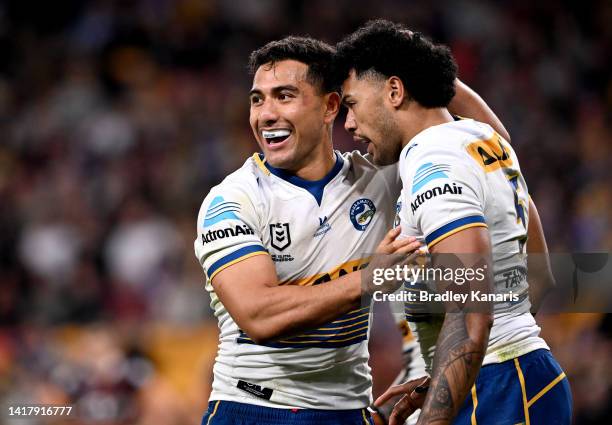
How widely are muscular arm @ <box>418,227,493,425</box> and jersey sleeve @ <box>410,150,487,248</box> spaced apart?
0.14 ft

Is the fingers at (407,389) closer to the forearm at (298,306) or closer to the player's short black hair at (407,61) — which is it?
the forearm at (298,306)

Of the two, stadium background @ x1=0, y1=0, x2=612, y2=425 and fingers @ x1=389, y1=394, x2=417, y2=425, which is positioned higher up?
stadium background @ x1=0, y1=0, x2=612, y2=425

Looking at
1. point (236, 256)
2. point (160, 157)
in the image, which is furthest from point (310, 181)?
point (160, 157)

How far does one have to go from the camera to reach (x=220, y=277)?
12.9 ft

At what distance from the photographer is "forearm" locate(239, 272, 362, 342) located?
3713 millimetres

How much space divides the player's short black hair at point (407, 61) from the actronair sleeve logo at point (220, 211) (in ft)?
2.54

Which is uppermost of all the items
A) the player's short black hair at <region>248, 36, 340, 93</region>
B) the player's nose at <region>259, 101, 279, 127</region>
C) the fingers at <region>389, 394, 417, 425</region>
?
the player's short black hair at <region>248, 36, 340, 93</region>

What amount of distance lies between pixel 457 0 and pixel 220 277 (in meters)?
9.17

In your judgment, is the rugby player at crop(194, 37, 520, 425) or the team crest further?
the team crest

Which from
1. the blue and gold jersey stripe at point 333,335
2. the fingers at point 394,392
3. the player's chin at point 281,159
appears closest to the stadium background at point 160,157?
the fingers at point 394,392

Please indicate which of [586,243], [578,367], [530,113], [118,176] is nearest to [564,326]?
[578,367]

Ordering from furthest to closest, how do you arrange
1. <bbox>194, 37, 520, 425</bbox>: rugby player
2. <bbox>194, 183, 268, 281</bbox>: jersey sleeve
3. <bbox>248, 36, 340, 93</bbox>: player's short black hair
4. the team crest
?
<bbox>248, 36, 340, 93</bbox>: player's short black hair, the team crest, <bbox>194, 183, 268, 281</bbox>: jersey sleeve, <bbox>194, 37, 520, 425</bbox>: rugby player

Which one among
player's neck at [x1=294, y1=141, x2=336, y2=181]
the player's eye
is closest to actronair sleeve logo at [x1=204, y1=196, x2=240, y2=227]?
player's neck at [x1=294, y1=141, x2=336, y2=181]

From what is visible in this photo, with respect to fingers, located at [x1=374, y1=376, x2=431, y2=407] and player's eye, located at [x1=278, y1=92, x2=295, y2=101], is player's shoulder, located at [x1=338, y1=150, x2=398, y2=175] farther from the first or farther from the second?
fingers, located at [x1=374, y1=376, x2=431, y2=407]
